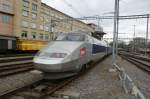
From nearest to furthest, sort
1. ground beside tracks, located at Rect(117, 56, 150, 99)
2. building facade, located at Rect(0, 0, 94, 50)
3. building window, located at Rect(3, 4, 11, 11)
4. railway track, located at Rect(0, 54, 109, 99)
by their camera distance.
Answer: railway track, located at Rect(0, 54, 109, 99) → ground beside tracks, located at Rect(117, 56, 150, 99) → building window, located at Rect(3, 4, 11, 11) → building facade, located at Rect(0, 0, 94, 50)

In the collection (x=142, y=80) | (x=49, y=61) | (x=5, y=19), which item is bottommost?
(x=142, y=80)

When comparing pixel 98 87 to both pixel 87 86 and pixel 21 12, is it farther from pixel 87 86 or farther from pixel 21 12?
pixel 21 12

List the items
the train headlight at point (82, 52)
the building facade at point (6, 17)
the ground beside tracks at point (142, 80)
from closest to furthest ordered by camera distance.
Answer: the ground beside tracks at point (142, 80) → the train headlight at point (82, 52) → the building facade at point (6, 17)

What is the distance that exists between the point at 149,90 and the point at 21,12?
4876cm

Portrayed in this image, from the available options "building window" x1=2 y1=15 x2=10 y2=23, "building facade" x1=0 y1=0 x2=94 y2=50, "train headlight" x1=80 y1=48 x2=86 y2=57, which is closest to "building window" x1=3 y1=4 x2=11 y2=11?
"building facade" x1=0 y1=0 x2=94 y2=50

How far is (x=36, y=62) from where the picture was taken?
8531mm

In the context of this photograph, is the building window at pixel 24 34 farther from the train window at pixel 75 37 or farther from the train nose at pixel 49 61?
the train nose at pixel 49 61

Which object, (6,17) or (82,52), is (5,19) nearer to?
(6,17)

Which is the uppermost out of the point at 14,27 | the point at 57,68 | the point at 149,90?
the point at 14,27

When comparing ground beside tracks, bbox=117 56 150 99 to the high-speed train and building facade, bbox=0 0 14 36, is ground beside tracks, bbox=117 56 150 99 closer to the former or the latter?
the high-speed train

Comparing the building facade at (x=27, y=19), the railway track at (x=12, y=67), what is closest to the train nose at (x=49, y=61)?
the railway track at (x=12, y=67)

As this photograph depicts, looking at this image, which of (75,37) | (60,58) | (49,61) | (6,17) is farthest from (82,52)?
(6,17)

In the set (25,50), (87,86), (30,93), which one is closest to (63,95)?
(30,93)

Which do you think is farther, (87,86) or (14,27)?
(14,27)
